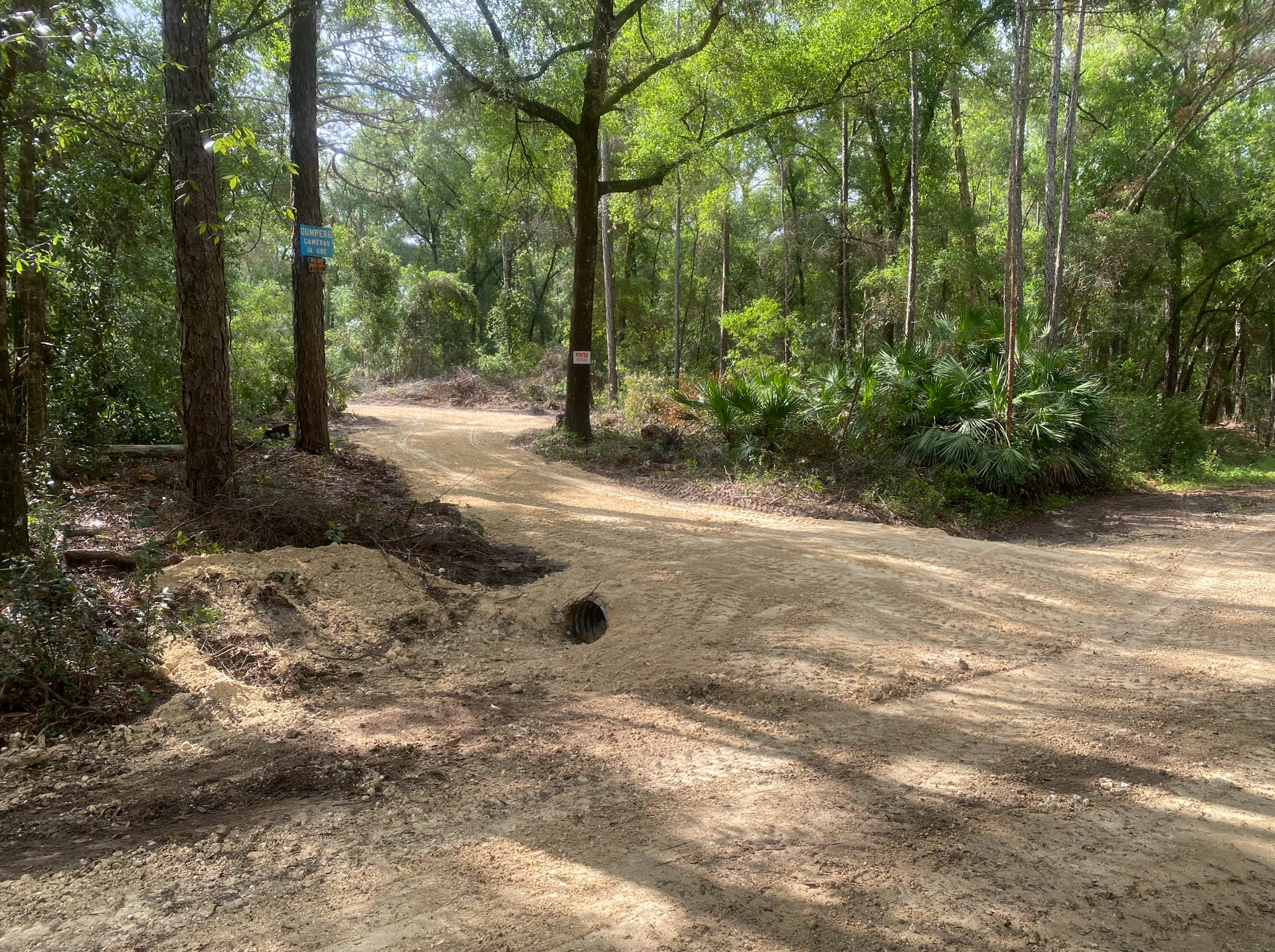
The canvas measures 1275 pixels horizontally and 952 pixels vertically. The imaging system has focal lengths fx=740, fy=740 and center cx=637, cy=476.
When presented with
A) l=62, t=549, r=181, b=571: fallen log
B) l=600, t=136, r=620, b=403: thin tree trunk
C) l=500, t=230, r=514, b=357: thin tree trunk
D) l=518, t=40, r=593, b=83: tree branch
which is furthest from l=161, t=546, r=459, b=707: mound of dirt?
l=500, t=230, r=514, b=357: thin tree trunk

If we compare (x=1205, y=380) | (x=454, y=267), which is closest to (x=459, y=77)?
(x=454, y=267)

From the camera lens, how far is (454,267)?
4262cm

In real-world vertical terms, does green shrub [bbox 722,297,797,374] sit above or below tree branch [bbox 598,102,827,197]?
below

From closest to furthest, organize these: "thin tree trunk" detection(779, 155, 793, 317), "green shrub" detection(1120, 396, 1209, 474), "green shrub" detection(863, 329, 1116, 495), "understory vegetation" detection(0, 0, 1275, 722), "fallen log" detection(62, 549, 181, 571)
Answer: "fallen log" detection(62, 549, 181, 571)
"understory vegetation" detection(0, 0, 1275, 722)
"green shrub" detection(863, 329, 1116, 495)
"green shrub" detection(1120, 396, 1209, 474)
"thin tree trunk" detection(779, 155, 793, 317)

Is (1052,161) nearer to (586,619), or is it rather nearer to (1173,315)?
(1173,315)

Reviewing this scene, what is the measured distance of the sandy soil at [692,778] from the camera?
2.89 meters

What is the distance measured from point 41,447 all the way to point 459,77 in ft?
31.7

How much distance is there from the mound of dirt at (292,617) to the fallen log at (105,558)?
270 mm

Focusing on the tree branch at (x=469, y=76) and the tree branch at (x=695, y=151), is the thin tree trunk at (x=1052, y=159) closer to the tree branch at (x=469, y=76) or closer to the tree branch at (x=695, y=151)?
the tree branch at (x=695, y=151)

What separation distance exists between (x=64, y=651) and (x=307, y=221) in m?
8.23

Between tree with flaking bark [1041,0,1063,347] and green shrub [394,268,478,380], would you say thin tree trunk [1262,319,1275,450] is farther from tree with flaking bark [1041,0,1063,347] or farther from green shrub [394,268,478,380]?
green shrub [394,268,478,380]

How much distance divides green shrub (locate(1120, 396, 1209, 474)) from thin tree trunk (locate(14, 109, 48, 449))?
16499 millimetres

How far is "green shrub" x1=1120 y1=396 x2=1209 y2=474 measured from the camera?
1444 cm

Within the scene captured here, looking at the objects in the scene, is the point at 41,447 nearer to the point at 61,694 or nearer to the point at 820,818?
the point at 61,694
